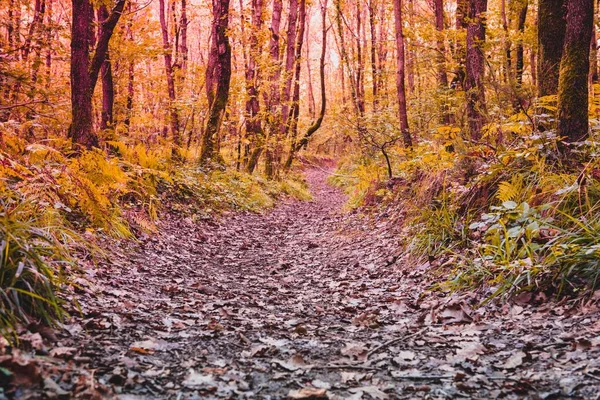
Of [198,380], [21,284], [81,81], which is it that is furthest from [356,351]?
[81,81]

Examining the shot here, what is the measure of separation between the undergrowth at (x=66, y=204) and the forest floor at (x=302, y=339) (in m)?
0.30

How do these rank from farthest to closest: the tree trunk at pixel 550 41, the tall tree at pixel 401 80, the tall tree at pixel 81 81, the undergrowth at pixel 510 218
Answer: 1. the tall tree at pixel 401 80
2. the tall tree at pixel 81 81
3. the tree trunk at pixel 550 41
4. the undergrowth at pixel 510 218

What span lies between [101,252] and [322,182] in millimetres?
21238

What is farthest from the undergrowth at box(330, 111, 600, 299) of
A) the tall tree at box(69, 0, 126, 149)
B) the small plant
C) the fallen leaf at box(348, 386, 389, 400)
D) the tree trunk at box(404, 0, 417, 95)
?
the tree trunk at box(404, 0, 417, 95)

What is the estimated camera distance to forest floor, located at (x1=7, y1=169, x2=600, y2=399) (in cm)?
226

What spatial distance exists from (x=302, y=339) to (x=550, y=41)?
16.0 ft

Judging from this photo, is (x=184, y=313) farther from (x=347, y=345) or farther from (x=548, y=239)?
(x=548, y=239)

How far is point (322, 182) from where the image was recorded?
84.1 feet

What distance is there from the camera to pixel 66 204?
5.25 meters

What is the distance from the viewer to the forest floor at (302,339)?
226 centimetres

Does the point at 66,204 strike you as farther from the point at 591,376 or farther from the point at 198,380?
the point at 591,376

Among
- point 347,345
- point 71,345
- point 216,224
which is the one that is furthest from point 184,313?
point 216,224

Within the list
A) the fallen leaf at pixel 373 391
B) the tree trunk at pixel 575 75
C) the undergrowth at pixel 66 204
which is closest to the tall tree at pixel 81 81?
the undergrowth at pixel 66 204

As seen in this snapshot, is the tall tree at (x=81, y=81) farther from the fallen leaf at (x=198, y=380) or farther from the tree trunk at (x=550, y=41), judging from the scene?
the tree trunk at (x=550, y=41)
